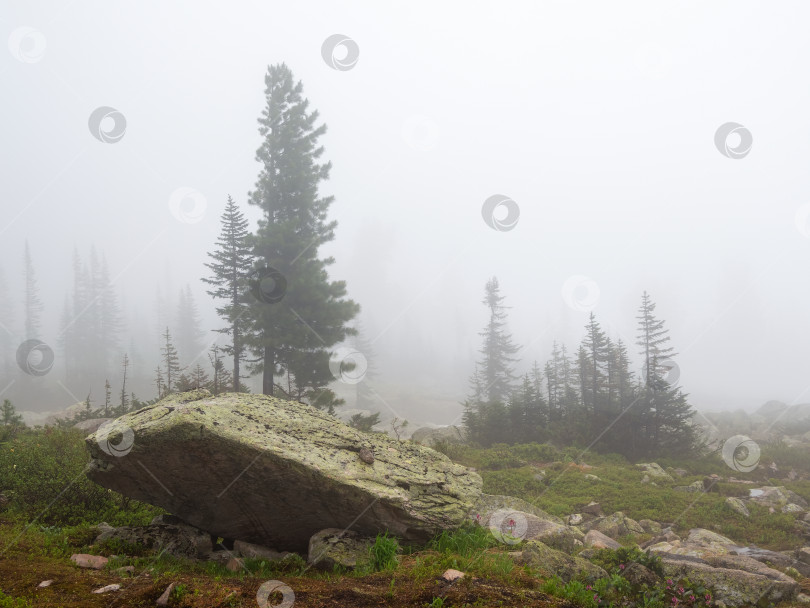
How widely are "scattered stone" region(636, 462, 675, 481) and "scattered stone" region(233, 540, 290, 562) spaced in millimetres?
17704

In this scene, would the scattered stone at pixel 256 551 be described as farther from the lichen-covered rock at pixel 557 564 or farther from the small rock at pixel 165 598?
the lichen-covered rock at pixel 557 564

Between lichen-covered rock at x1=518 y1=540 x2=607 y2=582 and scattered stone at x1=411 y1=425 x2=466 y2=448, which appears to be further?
scattered stone at x1=411 y1=425 x2=466 y2=448

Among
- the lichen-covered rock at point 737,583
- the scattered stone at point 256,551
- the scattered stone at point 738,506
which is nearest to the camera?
the lichen-covered rock at point 737,583

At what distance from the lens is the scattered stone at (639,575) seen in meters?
6.67

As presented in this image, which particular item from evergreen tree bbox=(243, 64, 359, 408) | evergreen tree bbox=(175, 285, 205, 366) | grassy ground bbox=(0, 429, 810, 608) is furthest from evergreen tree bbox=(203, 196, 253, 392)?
evergreen tree bbox=(175, 285, 205, 366)

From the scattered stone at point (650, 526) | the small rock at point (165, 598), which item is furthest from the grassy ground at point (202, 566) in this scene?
the scattered stone at point (650, 526)

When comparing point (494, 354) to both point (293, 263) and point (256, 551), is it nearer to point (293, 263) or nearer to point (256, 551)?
point (293, 263)

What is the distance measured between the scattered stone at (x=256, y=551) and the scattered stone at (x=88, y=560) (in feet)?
6.61

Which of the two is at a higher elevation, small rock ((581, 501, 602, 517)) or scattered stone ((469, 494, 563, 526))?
scattered stone ((469, 494, 563, 526))

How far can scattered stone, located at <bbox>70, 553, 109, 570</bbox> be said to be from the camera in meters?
6.52

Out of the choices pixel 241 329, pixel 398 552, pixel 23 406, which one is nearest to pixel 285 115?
pixel 241 329

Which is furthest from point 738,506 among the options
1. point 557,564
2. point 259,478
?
point 259,478

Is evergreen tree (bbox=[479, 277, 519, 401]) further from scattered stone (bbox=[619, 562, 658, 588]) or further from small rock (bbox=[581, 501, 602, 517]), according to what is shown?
scattered stone (bbox=[619, 562, 658, 588])

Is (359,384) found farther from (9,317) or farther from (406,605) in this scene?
(9,317)
